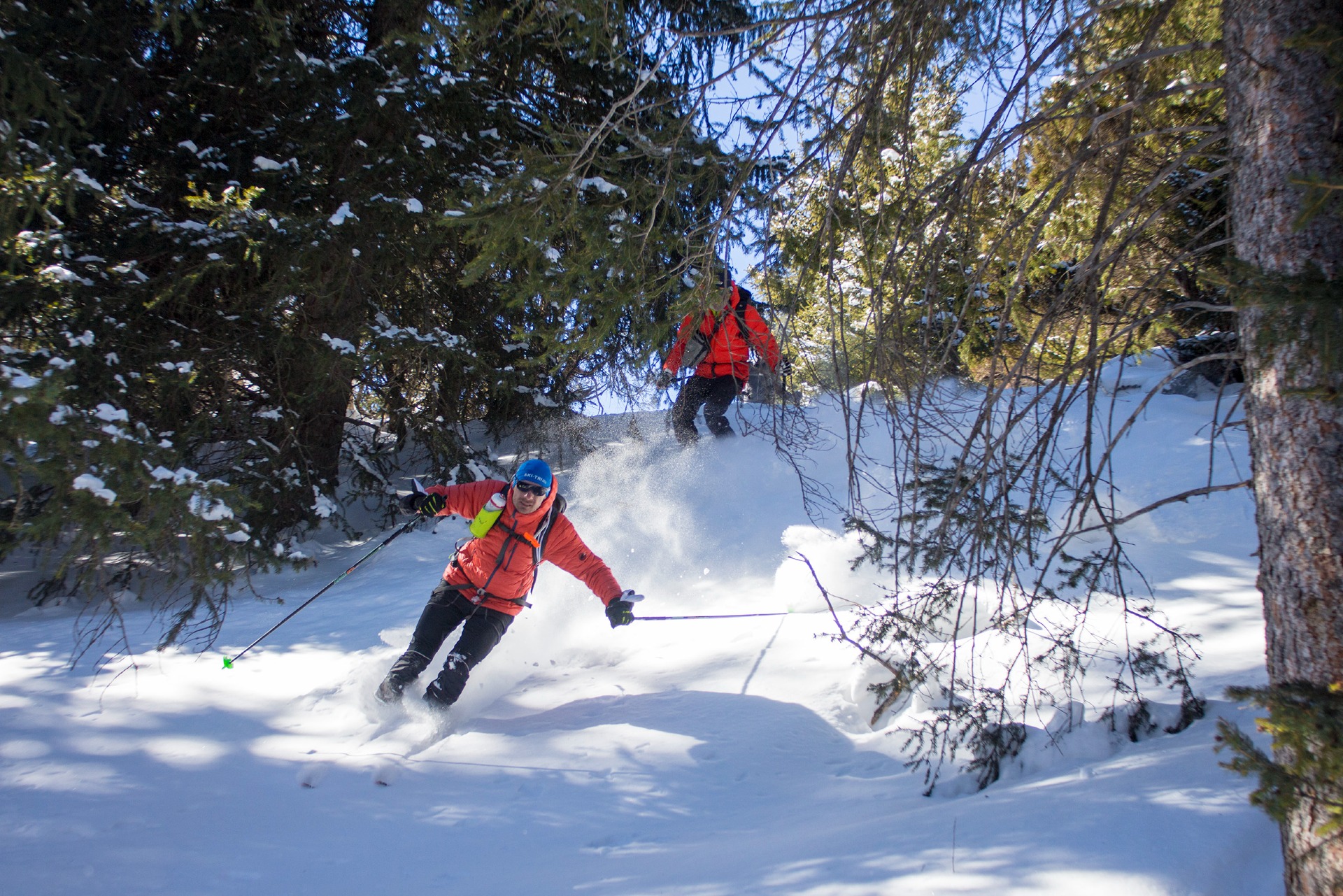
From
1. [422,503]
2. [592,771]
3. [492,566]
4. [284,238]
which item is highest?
[284,238]

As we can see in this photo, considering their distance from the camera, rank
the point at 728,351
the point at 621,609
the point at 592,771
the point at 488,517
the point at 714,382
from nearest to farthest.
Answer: the point at 592,771
the point at 488,517
the point at 621,609
the point at 728,351
the point at 714,382

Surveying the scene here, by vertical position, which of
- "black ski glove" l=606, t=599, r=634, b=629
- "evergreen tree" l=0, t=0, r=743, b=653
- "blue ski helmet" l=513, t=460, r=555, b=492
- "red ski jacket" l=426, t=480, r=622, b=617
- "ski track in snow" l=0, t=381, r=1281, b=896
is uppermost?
"evergreen tree" l=0, t=0, r=743, b=653

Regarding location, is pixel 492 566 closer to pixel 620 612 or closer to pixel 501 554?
pixel 501 554

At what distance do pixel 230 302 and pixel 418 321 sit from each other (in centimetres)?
173

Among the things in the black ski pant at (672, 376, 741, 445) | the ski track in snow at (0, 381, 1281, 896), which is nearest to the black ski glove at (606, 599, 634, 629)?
the ski track in snow at (0, 381, 1281, 896)

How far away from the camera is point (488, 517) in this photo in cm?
484

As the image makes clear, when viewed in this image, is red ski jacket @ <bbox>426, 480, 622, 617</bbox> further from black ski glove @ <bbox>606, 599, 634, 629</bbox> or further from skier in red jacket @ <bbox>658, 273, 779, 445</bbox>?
skier in red jacket @ <bbox>658, 273, 779, 445</bbox>

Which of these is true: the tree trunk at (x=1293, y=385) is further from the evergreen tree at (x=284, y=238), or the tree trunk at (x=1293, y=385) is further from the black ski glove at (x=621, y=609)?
the black ski glove at (x=621, y=609)

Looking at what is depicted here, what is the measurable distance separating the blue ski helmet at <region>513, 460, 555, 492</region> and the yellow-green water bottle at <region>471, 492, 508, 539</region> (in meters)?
0.18

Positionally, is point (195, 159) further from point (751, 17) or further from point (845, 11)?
point (845, 11)

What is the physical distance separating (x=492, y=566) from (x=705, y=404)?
16.2 feet

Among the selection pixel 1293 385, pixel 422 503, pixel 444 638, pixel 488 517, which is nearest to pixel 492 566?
pixel 488 517

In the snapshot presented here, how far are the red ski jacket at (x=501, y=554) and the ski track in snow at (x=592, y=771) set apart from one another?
2.04ft

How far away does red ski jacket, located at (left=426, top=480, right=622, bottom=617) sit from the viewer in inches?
191
